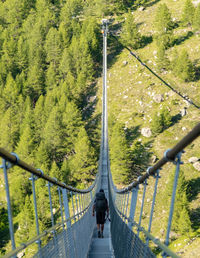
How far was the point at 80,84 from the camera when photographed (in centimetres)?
5556

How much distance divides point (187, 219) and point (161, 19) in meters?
40.2

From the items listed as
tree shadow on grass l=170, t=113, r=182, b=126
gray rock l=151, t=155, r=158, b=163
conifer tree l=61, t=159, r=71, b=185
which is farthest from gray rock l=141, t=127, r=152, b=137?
conifer tree l=61, t=159, r=71, b=185

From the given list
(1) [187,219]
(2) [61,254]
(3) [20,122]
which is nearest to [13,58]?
(3) [20,122]

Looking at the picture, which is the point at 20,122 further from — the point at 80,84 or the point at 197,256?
the point at 197,256

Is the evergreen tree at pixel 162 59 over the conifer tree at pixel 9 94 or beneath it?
over

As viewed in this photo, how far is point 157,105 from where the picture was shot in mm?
49000

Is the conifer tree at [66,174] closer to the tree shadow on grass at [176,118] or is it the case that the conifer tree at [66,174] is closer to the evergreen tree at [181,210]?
the evergreen tree at [181,210]

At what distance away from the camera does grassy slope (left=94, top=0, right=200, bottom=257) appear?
34.6 m

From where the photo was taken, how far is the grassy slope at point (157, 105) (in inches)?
1363

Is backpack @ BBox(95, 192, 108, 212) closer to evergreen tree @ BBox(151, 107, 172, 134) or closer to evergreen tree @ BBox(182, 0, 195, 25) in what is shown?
evergreen tree @ BBox(151, 107, 172, 134)

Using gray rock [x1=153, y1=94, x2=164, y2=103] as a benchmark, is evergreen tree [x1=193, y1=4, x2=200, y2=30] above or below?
above

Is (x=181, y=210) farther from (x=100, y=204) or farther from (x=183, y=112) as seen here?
(x=100, y=204)

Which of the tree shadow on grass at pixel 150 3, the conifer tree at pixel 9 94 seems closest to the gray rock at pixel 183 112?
the conifer tree at pixel 9 94

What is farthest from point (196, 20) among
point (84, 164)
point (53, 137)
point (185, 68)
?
point (84, 164)
